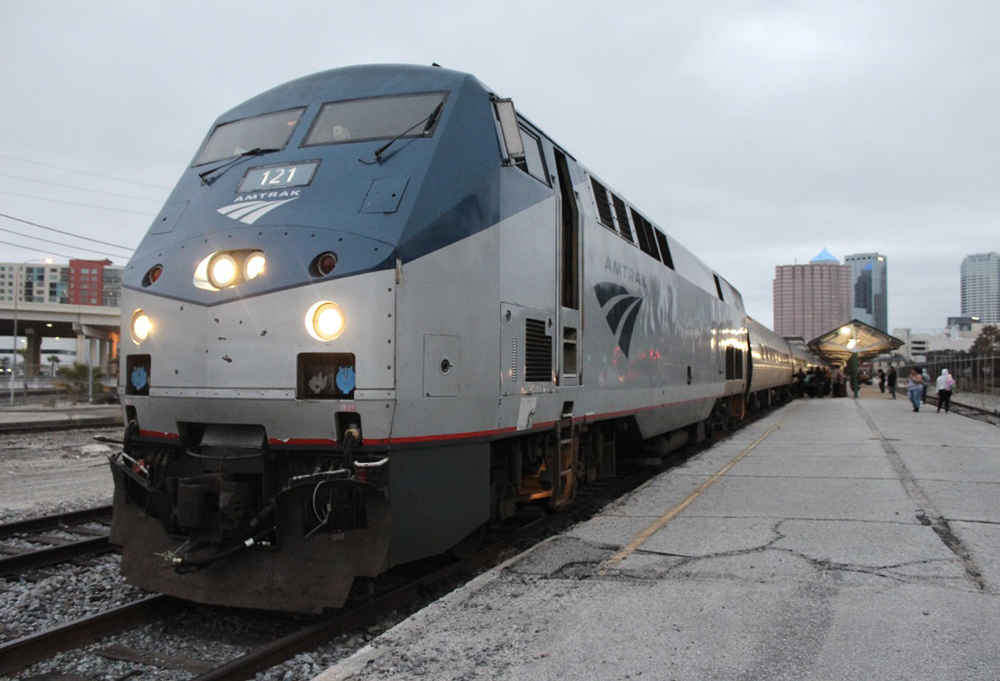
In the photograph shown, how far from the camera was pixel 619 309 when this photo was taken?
8141 millimetres

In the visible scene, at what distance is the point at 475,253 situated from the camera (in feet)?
16.5

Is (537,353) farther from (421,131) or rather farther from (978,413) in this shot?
(978,413)

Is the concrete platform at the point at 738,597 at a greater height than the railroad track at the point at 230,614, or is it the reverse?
the concrete platform at the point at 738,597

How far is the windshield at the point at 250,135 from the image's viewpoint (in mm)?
5641

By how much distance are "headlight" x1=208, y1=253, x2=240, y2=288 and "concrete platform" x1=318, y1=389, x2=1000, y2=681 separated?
2272 mm

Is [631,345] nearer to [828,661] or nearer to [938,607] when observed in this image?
[938,607]

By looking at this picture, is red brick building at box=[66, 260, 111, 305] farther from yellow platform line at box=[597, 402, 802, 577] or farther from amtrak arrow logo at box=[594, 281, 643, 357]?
amtrak arrow logo at box=[594, 281, 643, 357]

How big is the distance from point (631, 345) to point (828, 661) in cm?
503

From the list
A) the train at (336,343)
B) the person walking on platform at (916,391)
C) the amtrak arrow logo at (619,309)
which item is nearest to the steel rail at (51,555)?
the train at (336,343)

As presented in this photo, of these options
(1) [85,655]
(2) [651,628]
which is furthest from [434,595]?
(1) [85,655]

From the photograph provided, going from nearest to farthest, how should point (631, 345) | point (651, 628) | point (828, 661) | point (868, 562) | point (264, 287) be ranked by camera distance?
point (828, 661) < point (651, 628) < point (264, 287) < point (868, 562) < point (631, 345)

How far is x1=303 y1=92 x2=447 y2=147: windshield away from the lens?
208 inches

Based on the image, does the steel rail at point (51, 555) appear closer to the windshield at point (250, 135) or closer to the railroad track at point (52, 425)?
the windshield at point (250, 135)

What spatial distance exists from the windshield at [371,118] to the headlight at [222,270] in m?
1.13
